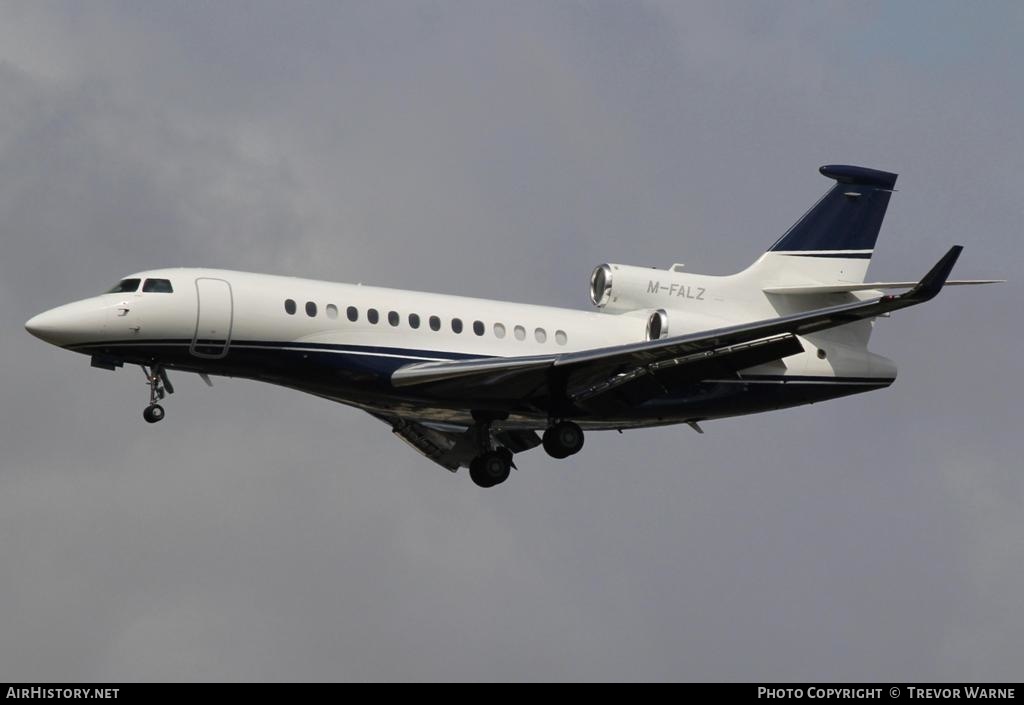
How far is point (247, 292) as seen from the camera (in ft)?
98.9

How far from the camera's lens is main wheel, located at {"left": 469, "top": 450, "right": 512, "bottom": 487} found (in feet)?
110

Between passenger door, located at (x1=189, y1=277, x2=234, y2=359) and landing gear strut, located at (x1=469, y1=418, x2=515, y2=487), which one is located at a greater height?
passenger door, located at (x1=189, y1=277, x2=234, y2=359)

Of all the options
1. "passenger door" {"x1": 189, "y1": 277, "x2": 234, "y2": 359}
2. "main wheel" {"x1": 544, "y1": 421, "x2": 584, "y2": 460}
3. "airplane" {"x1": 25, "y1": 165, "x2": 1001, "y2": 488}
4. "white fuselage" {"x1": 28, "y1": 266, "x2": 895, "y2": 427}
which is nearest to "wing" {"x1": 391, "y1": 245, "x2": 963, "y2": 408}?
"airplane" {"x1": 25, "y1": 165, "x2": 1001, "y2": 488}

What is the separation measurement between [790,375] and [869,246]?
11.6ft

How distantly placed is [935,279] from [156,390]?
12.6m

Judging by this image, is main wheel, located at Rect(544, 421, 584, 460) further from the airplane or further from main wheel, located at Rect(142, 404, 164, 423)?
main wheel, located at Rect(142, 404, 164, 423)

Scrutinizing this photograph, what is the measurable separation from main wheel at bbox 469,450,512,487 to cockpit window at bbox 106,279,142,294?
23.9 feet

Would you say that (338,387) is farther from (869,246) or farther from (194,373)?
(869,246)

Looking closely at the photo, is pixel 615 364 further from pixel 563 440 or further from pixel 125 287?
pixel 125 287

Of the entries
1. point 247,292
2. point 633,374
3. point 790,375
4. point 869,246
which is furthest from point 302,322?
point 869,246

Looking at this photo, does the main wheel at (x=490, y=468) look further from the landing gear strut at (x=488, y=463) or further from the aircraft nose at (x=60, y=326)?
the aircraft nose at (x=60, y=326)

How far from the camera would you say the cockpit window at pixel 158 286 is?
29.9 meters

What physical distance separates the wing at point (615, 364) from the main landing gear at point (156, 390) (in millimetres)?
Result: 3747

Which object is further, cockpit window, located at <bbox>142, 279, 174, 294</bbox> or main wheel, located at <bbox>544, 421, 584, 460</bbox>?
main wheel, located at <bbox>544, 421, 584, 460</bbox>
